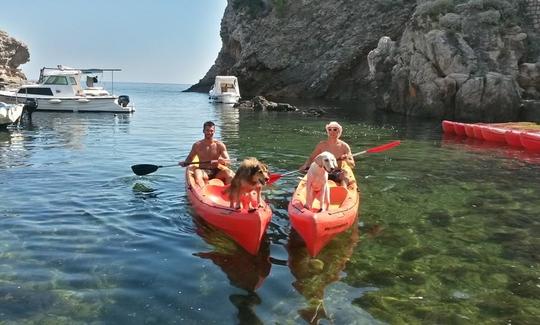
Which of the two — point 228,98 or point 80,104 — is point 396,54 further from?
point 80,104

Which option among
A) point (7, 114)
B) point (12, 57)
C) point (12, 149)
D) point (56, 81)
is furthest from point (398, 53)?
point (12, 57)

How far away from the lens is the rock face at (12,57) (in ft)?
230

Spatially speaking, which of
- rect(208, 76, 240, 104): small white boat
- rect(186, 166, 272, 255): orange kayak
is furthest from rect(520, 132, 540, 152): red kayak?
rect(208, 76, 240, 104): small white boat

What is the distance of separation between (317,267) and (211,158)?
14.8ft

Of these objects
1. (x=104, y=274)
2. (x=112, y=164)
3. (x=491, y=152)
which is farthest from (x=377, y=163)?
(x=104, y=274)

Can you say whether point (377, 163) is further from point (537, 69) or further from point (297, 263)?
point (537, 69)

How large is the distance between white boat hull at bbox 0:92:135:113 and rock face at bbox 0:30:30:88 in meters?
39.3

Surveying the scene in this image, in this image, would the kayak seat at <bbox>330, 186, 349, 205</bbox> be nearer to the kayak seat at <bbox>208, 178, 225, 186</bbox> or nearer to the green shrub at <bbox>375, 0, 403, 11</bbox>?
the kayak seat at <bbox>208, 178, 225, 186</bbox>

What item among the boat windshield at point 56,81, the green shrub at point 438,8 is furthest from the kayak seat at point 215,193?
the green shrub at point 438,8

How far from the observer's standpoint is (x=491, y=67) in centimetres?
3197

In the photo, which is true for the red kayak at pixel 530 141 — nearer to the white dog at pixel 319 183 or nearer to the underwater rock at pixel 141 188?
the white dog at pixel 319 183

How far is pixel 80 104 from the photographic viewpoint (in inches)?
1350

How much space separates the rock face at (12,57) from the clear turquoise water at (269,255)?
63.4 m

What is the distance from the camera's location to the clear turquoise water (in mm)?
5766
